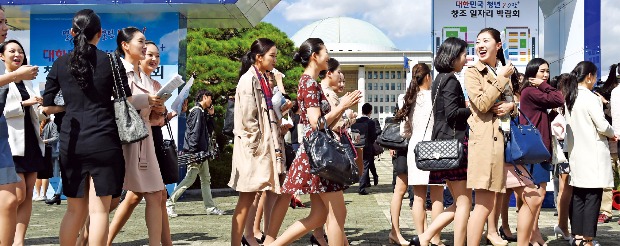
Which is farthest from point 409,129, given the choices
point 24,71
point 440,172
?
point 24,71

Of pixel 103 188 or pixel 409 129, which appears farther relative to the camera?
pixel 409 129

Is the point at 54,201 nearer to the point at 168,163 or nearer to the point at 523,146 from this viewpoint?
the point at 168,163

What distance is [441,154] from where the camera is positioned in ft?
16.8

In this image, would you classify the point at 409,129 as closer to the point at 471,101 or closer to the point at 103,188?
the point at 471,101

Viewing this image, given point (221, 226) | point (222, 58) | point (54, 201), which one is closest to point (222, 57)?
point (222, 58)

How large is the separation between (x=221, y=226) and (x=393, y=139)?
7.61 ft

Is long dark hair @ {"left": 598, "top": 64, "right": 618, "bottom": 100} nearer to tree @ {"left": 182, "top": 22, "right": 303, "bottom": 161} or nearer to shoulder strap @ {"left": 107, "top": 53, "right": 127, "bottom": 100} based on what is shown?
shoulder strap @ {"left": 107, "top": 53, "right": 127, "bottom": 100}

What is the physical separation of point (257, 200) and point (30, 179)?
2.25 m

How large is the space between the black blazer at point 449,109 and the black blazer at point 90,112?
2.22m

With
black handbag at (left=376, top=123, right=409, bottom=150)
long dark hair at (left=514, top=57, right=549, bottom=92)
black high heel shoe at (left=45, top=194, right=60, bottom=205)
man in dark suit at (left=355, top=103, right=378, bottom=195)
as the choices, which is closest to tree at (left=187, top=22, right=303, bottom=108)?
man in dark suit at (left=355, top=103, right=378, bottom=195)

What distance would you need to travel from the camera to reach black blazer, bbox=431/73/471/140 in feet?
16.5

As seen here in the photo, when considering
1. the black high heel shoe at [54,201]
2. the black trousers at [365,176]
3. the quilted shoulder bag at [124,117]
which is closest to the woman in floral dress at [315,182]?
the quilted shoulder bag at [124,117]

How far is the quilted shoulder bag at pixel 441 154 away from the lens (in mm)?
5062

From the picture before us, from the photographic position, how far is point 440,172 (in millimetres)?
5406
